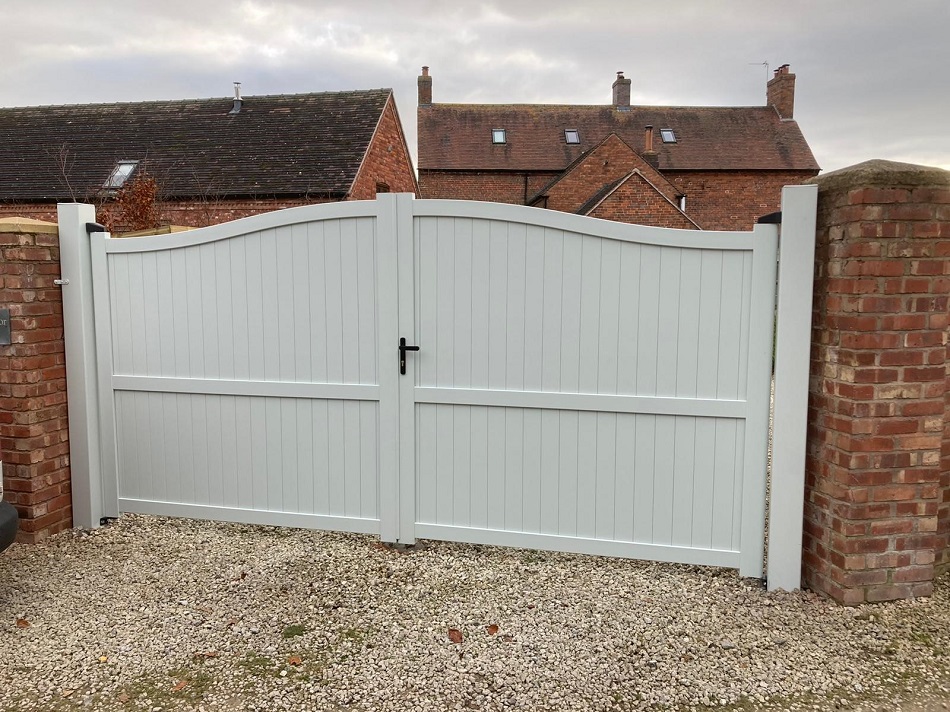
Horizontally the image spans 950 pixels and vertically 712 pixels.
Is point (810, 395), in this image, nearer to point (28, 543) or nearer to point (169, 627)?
point (169, 627)

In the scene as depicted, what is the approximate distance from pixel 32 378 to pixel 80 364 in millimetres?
268

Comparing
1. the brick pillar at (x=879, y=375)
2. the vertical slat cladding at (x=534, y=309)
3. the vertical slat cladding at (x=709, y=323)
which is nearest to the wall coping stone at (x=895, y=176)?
the brick pillar at (x=879, y=375)

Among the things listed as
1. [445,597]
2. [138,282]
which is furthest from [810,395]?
[138,282]

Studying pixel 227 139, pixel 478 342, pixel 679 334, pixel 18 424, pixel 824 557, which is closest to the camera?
pixel 824 557

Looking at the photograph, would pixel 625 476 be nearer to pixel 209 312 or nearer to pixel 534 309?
pixel 534 309

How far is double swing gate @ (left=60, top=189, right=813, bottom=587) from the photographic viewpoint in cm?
318

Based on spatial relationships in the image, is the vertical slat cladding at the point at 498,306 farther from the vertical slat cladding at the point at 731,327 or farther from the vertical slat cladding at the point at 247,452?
the vertical slat cladding at the point at 731,327

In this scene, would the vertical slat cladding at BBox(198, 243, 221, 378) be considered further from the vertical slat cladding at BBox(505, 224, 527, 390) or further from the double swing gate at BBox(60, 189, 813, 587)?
the vertical slat cladding at BBox(505, 224, 527, 390)

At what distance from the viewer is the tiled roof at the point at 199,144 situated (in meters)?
16.5

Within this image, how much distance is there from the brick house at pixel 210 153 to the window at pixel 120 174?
0.03 metres

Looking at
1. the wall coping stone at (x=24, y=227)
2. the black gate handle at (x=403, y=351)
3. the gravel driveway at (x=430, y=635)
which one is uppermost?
the wall coping stone at (x=24, y=227)

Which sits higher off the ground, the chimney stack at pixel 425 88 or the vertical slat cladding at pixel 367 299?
the chimney stack at pixel 425 88

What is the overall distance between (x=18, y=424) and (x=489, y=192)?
83.1 feet

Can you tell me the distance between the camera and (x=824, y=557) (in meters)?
2.97
